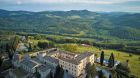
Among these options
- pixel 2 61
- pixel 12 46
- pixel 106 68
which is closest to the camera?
pixel 106 68

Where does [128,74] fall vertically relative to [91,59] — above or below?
below

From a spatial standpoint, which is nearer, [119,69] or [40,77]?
[40,77]

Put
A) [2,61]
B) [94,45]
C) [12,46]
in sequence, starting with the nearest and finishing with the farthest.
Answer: [2,61] < [12,46] < [94,45]

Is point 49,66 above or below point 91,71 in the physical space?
above

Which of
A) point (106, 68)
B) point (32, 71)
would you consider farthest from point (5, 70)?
point (106, 68)

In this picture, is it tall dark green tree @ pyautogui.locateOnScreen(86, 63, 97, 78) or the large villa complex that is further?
the large villa complex

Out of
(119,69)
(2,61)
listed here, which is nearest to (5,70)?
(2,61)

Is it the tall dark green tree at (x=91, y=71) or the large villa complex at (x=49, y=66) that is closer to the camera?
the tall dark green tree at (x=91, y=71)

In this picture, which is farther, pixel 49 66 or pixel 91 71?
pixel 49 66

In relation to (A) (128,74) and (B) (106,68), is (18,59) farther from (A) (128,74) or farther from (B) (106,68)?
(A) (128,74)

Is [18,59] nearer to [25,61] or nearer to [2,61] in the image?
[25,61]
